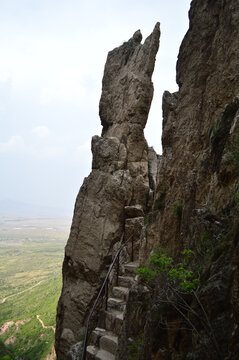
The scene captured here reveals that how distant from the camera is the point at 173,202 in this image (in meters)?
6.97

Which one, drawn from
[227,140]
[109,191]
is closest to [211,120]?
[227,140]

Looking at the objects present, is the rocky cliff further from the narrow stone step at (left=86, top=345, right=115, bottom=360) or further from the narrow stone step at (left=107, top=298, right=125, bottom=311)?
the narrow stone step at (left=107, top=298, right=125, bottom=311)

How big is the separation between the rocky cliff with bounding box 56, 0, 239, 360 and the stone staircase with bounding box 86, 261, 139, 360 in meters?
1.22

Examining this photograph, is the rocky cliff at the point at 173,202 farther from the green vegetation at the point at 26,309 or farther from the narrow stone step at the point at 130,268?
the green vegetation at the point at 26,309

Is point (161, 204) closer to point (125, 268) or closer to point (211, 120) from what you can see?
point (211, 120)

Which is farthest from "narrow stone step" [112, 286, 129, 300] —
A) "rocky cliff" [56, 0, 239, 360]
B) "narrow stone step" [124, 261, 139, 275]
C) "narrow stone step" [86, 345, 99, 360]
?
"narrow stone step" [86, 345, 99, 360]

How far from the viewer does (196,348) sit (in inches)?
119

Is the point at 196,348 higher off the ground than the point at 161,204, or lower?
lower

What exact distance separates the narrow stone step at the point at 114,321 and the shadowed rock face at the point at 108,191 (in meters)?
2.88

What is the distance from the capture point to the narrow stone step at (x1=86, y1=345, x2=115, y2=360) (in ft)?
21.6

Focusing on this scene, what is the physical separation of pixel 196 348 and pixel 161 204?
199 inches

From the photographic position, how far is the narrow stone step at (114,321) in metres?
7.30

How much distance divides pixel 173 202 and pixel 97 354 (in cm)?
416

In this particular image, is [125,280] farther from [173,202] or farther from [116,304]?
[173,202]
